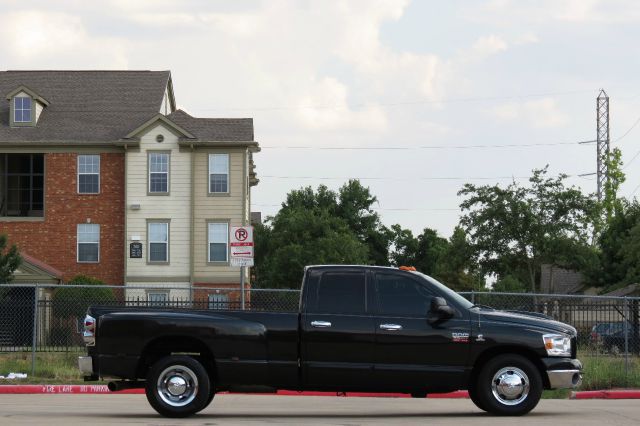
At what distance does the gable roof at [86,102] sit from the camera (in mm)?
50938

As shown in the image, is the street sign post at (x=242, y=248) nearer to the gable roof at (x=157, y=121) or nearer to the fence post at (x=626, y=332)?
the fence post at (x=626, y=332)

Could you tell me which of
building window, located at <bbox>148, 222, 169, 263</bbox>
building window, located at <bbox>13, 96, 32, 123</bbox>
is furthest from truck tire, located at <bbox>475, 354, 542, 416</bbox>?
building window, located at <bbox>13, 96, 32, 123</bbox>

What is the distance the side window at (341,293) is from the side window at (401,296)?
0.75 ft

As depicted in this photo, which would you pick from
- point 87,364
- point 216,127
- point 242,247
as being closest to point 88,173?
point 216,127

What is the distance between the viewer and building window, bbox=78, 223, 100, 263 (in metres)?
50.7

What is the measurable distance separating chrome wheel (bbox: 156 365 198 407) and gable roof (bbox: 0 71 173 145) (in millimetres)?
36464

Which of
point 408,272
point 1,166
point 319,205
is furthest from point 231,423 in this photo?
point 319,205

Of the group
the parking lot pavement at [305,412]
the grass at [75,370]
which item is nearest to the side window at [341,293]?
the parking lot pavement at [305,412]

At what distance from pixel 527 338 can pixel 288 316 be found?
2.96m

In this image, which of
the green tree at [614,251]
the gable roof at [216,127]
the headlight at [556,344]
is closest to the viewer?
the headlight at [556,344]

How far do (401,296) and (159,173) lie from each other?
119 ft

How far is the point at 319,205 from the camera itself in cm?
10769

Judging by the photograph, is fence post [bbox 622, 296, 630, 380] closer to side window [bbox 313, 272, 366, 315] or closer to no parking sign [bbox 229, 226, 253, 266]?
no parking sign [bbox 229, 226, 253, 266]

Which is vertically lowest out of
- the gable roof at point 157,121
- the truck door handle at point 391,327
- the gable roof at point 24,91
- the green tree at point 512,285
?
the truck door handle at point 391,327
